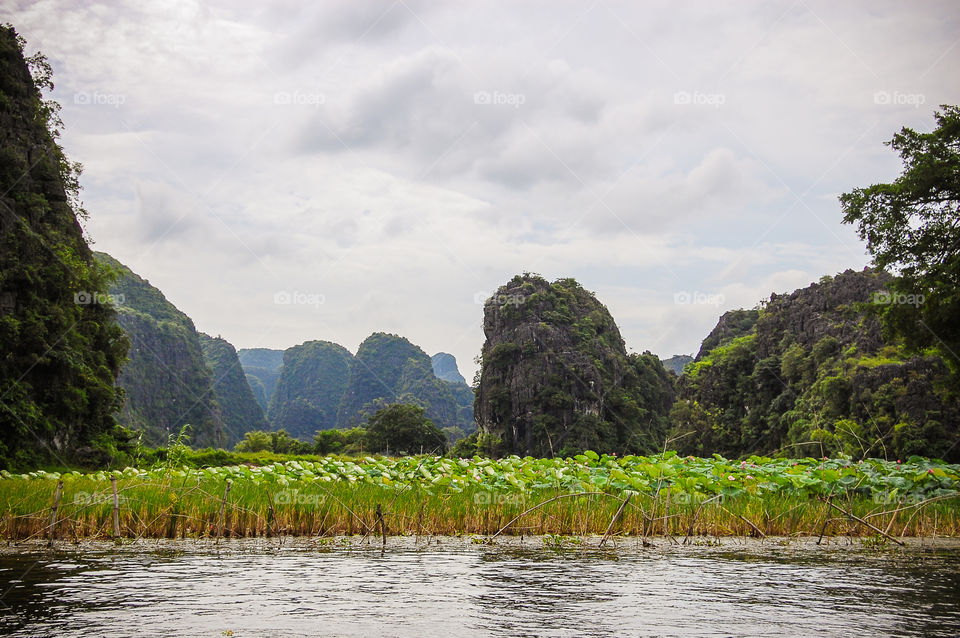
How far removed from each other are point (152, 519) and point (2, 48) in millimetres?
26867

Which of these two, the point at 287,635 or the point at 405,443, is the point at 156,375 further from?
the point at 287,635

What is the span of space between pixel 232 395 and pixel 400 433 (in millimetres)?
89404

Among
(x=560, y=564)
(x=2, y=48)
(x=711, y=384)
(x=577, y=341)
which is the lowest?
(x=560, y=564)

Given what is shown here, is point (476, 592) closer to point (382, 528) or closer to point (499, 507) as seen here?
point (382, 528)

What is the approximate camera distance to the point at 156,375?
107 m

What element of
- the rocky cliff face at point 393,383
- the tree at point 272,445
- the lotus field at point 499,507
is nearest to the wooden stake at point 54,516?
the lotus field at point 499,507

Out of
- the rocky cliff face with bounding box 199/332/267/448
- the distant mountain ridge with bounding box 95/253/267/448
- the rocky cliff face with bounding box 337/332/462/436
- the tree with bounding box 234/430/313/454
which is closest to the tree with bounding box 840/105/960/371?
the tree with bounding box 234/430/313/454

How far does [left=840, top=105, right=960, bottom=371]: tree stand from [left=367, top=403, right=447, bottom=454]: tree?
51465mm

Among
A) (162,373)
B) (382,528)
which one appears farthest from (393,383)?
(382,528)

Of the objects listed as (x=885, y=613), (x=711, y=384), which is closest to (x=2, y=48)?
(x=885, y=613)

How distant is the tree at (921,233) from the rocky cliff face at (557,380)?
48.1 meters

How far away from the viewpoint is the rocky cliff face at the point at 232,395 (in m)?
140

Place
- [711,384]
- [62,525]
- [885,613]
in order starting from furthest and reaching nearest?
[711,384] → [62,525] → [885,613]

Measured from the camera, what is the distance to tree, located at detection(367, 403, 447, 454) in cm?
6888
